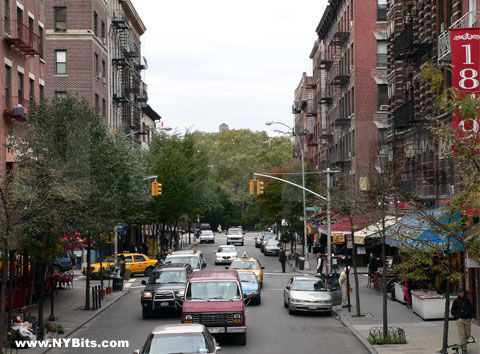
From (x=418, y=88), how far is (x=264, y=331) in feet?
49.3

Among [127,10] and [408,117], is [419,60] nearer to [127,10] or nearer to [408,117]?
[408,117]

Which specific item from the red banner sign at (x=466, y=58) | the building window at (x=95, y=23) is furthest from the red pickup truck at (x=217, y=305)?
the building window at (x=95, y=23)

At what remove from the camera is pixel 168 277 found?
88.0 feet

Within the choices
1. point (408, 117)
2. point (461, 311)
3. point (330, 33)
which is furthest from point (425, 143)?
point (330, 33)

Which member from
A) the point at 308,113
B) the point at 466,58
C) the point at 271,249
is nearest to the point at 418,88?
the point at 466,58

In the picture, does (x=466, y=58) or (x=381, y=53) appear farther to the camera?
(x=381, y=53)

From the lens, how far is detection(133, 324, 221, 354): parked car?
525 inches

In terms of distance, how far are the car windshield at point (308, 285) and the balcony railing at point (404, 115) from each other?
889cm

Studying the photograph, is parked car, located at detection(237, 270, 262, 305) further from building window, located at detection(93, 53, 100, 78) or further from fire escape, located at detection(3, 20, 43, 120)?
building window, located at detection(93, 53, 100, 78)

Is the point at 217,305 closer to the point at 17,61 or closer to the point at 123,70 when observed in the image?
the point at 17,61

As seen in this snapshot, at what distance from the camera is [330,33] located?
2758 inches

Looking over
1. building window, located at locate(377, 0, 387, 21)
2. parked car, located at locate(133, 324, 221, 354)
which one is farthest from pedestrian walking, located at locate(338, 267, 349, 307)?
building window, located at locate(377, 0, 387, 21)

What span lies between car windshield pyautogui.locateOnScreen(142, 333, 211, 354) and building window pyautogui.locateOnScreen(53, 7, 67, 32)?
4423 centimetres

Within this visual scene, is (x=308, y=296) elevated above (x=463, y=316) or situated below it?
below
